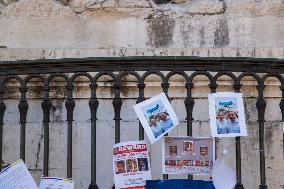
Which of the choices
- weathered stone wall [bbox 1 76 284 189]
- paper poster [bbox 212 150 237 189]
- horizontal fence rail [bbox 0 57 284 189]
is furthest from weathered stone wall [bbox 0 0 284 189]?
paper poster [bbox 212 150 237 189]

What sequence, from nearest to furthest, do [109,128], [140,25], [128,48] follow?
[109,128]
[128,48]
[140,25]

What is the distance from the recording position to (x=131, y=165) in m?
4.02

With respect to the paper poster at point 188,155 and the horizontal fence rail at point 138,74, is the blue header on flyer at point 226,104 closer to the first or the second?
the horizontal fence rail at point 138,74

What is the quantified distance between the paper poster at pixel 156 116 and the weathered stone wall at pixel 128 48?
554 mm

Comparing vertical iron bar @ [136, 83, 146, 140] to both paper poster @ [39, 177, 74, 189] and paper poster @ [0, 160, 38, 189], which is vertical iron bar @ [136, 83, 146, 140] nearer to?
paper poster @ [39, 177, 74, 189]

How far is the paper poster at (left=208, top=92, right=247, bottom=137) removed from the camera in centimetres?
402

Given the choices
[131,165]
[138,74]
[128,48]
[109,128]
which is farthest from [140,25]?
[131,165]

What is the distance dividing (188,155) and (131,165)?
33 centimetres

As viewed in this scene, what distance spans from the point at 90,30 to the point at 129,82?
25.6 inches

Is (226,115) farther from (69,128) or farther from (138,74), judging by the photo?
(69,128)

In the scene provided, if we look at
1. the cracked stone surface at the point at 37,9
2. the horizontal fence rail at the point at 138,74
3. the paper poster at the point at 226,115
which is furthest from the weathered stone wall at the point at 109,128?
the cracked stone surface at the point at 37,9

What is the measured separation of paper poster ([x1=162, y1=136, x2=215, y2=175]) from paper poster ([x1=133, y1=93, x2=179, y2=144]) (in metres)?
0.08

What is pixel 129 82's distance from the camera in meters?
4.68

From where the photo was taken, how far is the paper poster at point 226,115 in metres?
4.02
